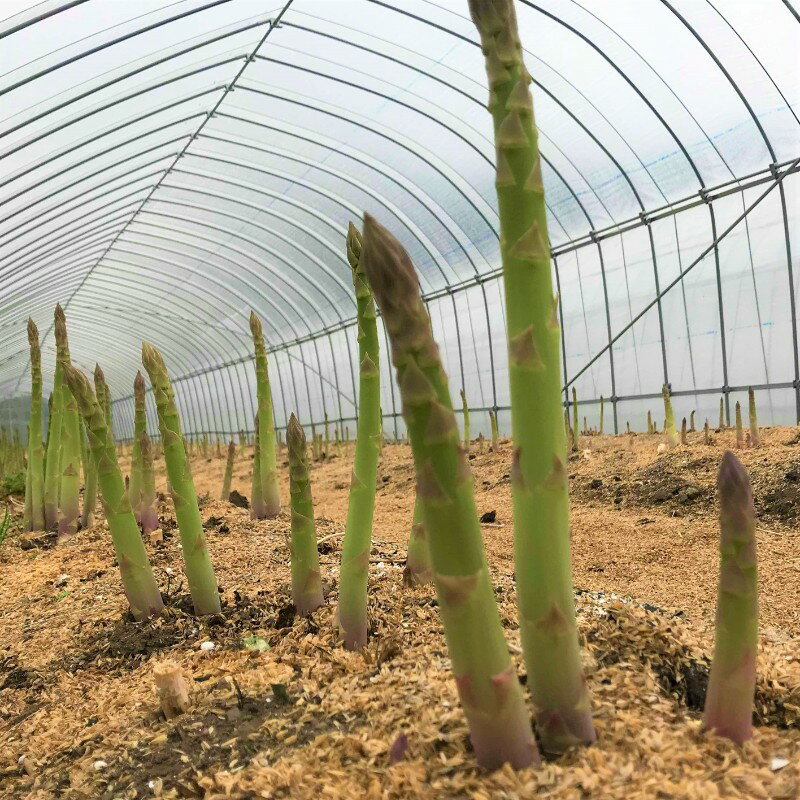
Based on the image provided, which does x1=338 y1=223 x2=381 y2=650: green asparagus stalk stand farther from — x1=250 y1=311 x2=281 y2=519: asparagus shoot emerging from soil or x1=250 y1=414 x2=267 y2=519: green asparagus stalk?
x1=250 y1=414 x2=267 y2=519: green asparagus stalk

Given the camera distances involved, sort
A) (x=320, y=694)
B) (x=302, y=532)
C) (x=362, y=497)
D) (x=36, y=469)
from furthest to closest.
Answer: (x=36, y=469) < (x=302, y=532) < (x=362, y=497) < (x=320, y=694)

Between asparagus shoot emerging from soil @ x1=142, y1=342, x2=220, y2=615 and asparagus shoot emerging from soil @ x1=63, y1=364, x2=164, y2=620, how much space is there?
24 cm

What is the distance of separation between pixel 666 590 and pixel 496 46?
434cm

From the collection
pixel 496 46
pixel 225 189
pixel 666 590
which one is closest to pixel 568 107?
pixel 225 189

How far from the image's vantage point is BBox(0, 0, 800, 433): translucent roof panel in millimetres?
10562

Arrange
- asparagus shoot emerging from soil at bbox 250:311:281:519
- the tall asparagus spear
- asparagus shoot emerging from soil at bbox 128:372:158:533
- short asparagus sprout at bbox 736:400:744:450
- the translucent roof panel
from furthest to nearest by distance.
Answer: the translucent roof panel < short asparagus sprout at bbox 736:400:744:450 < asparagus shoot emerging from soil at bbox 250:311:281:519 < asparagus shoot emerging from soil at bbox 128:372:158:533 < the tall asparagus spear

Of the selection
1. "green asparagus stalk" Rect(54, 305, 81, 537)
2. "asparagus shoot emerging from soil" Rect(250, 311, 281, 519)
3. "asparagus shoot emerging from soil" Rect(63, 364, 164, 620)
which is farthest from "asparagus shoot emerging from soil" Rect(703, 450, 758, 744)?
"green asparagus stalk" Rect(54, 305, 81, 537)

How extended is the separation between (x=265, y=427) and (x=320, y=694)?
3.75m

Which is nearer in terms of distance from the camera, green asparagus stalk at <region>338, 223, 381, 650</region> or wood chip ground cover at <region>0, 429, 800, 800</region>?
wood chip ground cover at <region>0, 429, 800, 800</region>

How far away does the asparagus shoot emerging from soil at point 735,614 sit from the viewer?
160 centimetres

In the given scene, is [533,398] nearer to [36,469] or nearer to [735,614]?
[735,614]

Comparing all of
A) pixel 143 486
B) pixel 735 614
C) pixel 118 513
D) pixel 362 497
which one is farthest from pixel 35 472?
pixel 735 614

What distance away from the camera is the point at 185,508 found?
338 cm

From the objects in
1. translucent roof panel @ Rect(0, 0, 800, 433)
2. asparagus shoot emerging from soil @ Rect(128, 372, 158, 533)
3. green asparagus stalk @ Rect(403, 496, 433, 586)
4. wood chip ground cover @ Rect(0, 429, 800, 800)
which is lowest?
wood chip ground cover @ Rect(0, 429, 800, 800)
